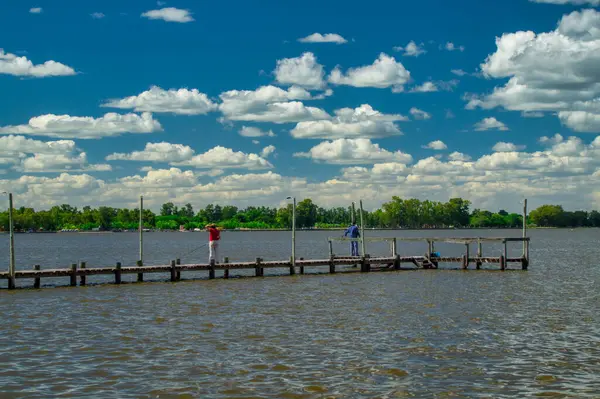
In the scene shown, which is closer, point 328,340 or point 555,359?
point 555,359

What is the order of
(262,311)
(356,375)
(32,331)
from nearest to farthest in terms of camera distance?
(356,375) → (32,331) → (262,311)

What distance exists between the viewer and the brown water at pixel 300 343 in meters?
15.4

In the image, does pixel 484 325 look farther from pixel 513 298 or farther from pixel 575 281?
pixel 575 281

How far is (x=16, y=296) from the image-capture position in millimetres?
33375

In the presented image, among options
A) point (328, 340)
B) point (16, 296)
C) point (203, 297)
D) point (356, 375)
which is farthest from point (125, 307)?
point (356, 375)

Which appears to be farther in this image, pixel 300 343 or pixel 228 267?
pixel 228 267

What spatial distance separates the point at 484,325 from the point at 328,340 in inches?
240

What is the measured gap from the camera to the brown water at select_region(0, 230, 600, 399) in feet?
A: 50.7

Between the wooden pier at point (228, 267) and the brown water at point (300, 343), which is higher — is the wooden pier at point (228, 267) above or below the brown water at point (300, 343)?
above

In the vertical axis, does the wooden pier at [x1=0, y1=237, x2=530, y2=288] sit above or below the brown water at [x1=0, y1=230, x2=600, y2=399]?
above

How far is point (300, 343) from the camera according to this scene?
20.3m

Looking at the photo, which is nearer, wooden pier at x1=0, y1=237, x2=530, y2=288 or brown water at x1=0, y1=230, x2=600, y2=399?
brown water at x1=0, y1=230, x2=600, y2=399

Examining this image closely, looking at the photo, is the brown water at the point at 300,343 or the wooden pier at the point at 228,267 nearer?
the brown water at the point at 300,343

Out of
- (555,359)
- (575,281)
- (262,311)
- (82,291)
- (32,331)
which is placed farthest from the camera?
(575,281)
